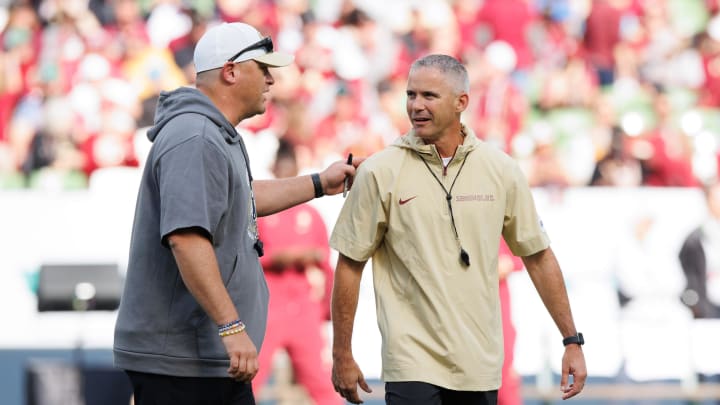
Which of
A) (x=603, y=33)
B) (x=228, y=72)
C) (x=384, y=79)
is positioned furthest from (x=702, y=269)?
(x=228, y=72)

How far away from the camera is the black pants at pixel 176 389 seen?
4.46m

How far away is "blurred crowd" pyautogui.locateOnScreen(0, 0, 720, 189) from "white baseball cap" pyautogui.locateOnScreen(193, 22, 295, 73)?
6.37 metres

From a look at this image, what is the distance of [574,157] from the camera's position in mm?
12266

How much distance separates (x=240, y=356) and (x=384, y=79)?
8884mm

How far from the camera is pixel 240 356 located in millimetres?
4242

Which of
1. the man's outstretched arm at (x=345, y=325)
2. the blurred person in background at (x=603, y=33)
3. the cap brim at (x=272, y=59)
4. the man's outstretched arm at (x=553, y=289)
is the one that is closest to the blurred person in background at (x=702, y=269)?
the blurred person in background at (x=603, y=33)

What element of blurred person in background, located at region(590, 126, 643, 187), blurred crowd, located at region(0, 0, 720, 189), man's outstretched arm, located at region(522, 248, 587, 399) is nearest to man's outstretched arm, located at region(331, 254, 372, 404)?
man's outstretched arm, located at region(522, 248, 587, 399)

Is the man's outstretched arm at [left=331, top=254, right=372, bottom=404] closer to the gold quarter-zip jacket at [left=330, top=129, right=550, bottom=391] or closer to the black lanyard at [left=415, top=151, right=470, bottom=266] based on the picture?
the gold quarter-zip jacket at [left=330, top=129, right=550, bottom=391]

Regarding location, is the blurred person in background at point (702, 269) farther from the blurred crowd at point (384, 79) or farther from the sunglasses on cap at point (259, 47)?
the sunglasses on cap at point (259, 47)

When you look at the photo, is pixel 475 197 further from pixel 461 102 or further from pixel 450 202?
pixel 461 102

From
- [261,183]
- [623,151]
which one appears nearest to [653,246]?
[623,151]

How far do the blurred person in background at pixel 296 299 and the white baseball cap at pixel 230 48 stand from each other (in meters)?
4.79

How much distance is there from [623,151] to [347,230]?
7.53m

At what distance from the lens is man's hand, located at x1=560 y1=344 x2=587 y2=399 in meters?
5.09
